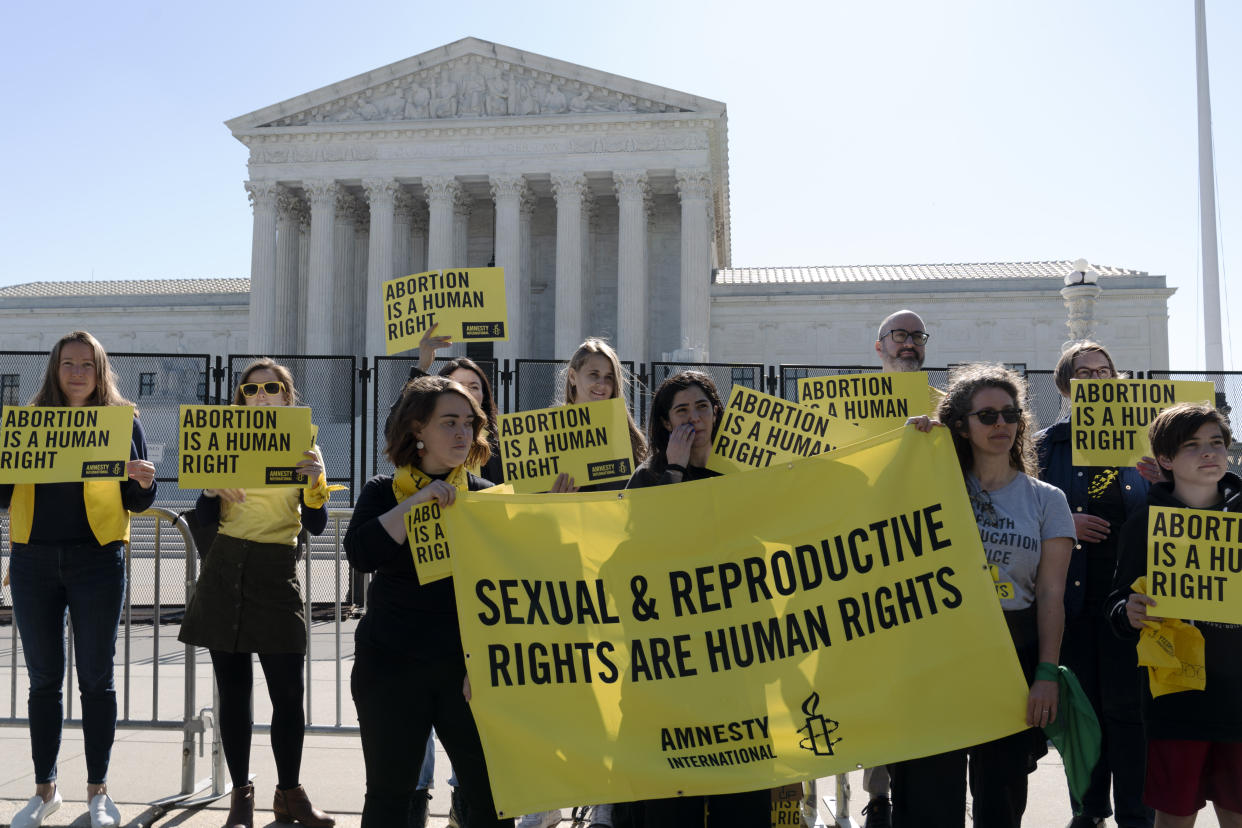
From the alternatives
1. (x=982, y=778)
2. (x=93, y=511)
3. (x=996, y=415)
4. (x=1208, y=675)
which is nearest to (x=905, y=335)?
(x=996, y=415)

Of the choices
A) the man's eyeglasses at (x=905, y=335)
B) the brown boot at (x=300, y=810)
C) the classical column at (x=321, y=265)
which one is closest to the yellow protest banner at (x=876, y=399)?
the man's eyeglasses at (x=905, y=335)

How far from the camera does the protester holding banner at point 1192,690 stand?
390cm

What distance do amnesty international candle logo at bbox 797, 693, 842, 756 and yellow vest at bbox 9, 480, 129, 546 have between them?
12.8 ft

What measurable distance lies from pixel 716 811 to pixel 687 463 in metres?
1.40

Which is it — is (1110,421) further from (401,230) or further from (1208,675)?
(401,230)

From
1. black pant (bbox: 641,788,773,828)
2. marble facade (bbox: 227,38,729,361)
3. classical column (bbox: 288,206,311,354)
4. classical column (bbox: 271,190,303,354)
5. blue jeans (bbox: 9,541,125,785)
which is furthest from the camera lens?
classical column (bbox: 288,206,311,354)

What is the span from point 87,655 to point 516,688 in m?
2.82

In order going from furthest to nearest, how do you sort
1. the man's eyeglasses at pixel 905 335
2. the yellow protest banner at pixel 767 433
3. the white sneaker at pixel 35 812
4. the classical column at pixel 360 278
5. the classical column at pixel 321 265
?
the classical column at pixel 360 278
the classical column at pixel 321 265
the man's eyeglasses at pixel 905 335
the white sneaker at pixel 35 812
the yellow protest banner at pixel 767 433

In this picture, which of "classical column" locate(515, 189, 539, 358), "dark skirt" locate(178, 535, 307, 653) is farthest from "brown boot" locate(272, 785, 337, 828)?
"classical column" locate(515, 189, 539, 358)

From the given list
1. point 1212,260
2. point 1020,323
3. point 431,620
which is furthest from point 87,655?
point 1020,323

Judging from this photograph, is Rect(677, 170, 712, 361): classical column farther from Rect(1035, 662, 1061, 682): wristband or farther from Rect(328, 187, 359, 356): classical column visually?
Rect(1035, 662, 1061, 682): wristband

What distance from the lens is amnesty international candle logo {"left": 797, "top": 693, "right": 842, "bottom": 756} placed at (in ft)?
11.7

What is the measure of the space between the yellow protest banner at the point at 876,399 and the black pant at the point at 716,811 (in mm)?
2223

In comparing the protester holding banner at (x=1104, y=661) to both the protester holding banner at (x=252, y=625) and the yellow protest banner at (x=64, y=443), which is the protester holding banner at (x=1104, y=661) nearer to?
the protester holding banner at (x=252, y=625)
